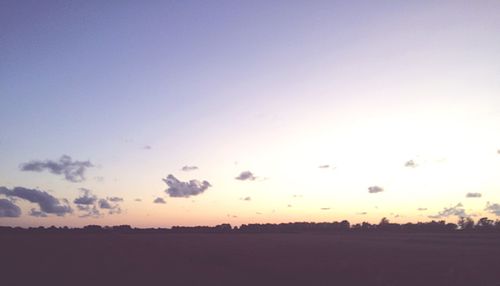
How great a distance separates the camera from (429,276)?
141ft

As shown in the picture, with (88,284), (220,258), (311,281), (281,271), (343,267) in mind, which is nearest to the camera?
(88,284)

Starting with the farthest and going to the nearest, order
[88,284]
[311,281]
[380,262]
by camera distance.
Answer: [380,262] → [311,281] → [88,284]

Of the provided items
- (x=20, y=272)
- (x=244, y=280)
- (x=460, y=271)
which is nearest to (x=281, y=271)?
(x=244, y=280)

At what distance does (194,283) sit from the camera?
125 ft

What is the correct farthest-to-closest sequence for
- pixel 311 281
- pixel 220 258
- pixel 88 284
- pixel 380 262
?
1. pixel 220 258
2. pixel 380 262
3. pixel 311 281
4. pixel 88 284

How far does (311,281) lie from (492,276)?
17391 millimetres

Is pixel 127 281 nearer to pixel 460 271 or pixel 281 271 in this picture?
pixel 281 271

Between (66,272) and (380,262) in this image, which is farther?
(380,262)

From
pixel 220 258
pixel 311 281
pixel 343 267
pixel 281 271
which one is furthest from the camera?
pixel 220 258

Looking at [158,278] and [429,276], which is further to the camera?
[429,276]

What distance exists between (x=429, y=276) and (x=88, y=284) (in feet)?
98.8

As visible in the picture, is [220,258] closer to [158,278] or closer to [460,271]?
[158,278]

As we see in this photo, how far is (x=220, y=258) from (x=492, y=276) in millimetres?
32270

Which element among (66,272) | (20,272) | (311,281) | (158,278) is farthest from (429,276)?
(20,272)
